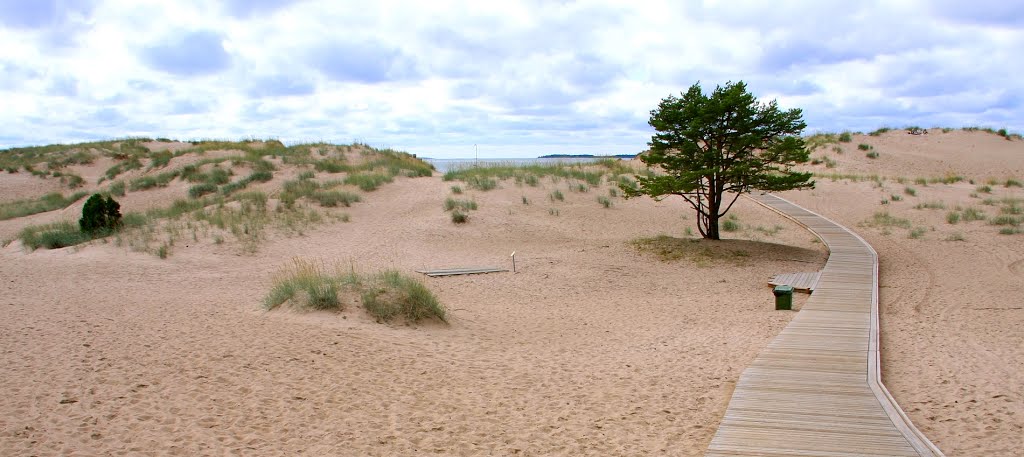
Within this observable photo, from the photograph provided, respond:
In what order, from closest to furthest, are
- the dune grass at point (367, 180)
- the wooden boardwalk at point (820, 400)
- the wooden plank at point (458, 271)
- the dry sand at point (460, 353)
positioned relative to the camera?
the wooden boardwalk at point (820, 400)
the dry sand at point (460, 353)
the wooden plank at point (458, 271)
the dune grass at point (367, 180)

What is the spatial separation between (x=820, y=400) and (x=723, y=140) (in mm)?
11143

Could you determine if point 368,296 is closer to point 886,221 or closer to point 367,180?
point 367,180

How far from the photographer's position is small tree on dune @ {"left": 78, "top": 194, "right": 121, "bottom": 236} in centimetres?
1727

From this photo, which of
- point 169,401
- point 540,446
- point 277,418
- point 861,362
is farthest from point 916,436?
point 169,401

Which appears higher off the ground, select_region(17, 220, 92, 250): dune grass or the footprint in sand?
select_region(17, 220, 92, 250): dune grass

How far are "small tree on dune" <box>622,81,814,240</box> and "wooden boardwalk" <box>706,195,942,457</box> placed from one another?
6.50m

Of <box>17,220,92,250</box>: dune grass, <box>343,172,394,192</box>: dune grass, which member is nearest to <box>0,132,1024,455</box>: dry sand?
<box>17,220,92,250</box>: dune grass

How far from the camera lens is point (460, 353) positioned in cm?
821

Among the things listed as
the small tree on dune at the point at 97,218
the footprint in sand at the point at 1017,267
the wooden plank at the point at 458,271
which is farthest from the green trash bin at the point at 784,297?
the small tree on dune at the point at 97,218

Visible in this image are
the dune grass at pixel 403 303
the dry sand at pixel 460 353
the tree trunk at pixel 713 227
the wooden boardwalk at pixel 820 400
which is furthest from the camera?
the tree trunk at pixel 713 227

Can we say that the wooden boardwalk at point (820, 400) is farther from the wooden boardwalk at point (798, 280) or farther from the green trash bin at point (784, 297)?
the wooden boardwalk at point (798, 280)

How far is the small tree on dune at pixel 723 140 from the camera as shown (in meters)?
15.4

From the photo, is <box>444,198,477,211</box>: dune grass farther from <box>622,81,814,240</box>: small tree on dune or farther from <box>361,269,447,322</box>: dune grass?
<box>361,269,447,322</box>: dune grass

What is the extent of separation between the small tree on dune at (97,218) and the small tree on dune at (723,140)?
46.7ft
